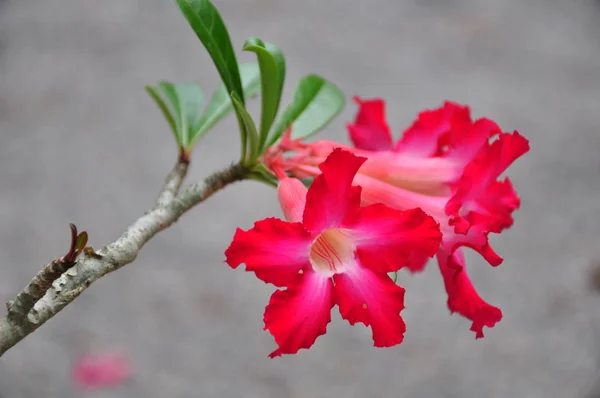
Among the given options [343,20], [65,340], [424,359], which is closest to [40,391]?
[65,340]

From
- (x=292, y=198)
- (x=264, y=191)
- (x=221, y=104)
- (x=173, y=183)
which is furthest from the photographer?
(x=264, y=191)

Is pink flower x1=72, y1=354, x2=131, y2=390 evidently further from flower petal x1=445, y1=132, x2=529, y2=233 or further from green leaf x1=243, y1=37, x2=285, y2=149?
flower petal x1=445, y1=132, x2=529, y2=233

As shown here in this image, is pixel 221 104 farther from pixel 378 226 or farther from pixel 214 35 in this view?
pixel 378 226

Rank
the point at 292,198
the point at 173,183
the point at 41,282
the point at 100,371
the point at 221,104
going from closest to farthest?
the point at 41,282 → the point at 292,198 → the point at 173,183 → the point at 221,104 → the point at 100,371

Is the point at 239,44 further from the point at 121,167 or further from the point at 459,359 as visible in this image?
the point at 459,359

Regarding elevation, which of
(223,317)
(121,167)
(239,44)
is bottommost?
(223,317)

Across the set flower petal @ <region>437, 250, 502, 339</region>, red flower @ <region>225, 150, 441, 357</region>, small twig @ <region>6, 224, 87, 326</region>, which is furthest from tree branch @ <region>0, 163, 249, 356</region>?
flower petal @ <region>437, 250, 502, 339</region>

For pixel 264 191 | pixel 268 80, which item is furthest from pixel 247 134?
pixel 264 191

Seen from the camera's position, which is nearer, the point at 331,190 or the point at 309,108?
the point at 331,190
